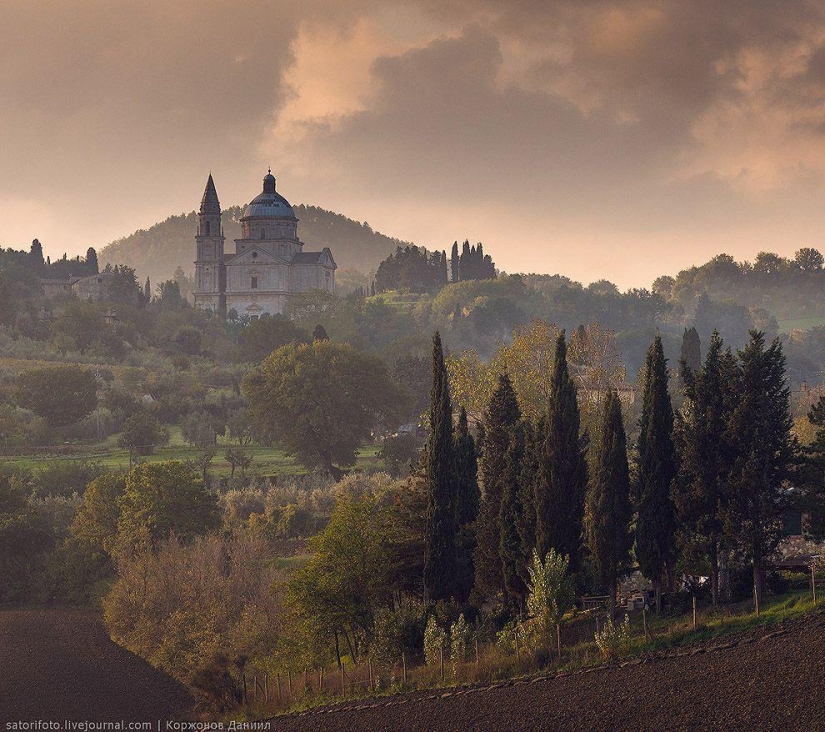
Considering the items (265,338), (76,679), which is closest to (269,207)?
(265,338)

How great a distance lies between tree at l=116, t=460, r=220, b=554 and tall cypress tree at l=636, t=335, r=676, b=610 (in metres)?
27.5

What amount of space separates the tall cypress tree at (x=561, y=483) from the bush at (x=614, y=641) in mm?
4466

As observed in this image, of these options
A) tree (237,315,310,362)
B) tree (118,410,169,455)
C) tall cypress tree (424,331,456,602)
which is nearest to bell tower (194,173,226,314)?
tree (237,315,310,362)

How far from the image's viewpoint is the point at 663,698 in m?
28.4

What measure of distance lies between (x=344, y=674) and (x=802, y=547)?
17.9 metres

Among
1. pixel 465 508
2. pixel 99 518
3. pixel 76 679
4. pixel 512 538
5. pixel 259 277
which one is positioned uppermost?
pixel 259 277

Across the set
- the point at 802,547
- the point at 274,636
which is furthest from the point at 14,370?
the point at 802,547

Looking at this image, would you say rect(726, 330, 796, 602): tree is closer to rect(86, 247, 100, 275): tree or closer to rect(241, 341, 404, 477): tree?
rect(241, 341, 404, 477): tree

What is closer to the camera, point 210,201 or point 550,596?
point 550,596

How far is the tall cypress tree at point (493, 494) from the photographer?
39.4 meters

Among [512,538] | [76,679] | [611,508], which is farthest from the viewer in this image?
[76,679]

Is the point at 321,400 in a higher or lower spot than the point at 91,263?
lower

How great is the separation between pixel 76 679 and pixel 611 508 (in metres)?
21.6

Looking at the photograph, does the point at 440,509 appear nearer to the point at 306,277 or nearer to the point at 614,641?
the point at 614,641
